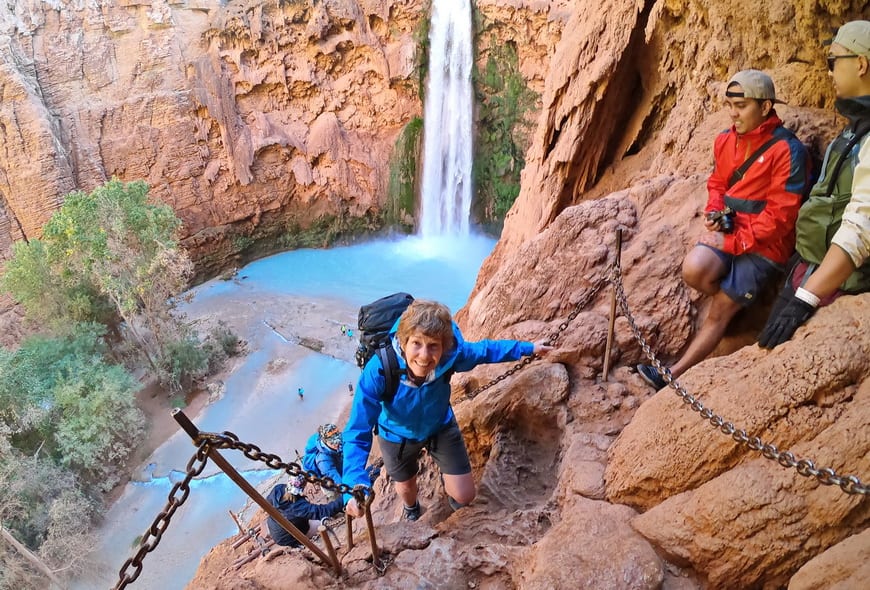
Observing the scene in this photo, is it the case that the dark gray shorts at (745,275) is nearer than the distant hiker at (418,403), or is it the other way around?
the distant hiker at (418,403)

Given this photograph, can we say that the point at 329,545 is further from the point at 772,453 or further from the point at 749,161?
the point at 749,161

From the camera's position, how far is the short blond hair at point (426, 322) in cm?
243

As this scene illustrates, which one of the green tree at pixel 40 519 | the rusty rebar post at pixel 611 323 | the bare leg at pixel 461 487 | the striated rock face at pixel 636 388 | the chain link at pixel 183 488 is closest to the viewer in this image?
the chain link at pixel 183 488

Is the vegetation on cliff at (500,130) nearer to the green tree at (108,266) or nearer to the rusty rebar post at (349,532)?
the green tree at (108,266)

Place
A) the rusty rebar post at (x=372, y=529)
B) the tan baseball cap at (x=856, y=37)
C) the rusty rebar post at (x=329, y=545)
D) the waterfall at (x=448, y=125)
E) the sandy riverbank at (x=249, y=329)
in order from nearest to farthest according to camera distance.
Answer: the tan baseball cap at (x=856, y=37) → the rusty rebar post at (x=372, y=529) → the rusty rebar post at (x=329, y=545) → the sandy riverbank at (x=249, y=329) → the waterfall at (x=448, y=125)

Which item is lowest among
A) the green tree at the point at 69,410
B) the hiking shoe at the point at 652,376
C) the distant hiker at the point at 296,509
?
the green tree at the point at 69,410

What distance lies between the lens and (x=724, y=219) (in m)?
2.92

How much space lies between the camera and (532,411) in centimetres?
346

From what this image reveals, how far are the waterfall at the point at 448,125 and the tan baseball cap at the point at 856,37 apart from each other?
1456 cm

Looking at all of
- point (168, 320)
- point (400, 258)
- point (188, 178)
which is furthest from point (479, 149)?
point (168, 320)

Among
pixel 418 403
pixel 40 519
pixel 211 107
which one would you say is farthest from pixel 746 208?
pixel 211 107

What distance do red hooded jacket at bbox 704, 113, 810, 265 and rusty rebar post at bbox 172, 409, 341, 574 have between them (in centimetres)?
249

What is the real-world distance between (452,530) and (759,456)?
61.2 inches

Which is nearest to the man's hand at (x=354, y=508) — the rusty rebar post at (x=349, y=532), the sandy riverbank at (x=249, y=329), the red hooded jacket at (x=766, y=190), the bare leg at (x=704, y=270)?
the rusty rebar post at (x=349, y=532)
